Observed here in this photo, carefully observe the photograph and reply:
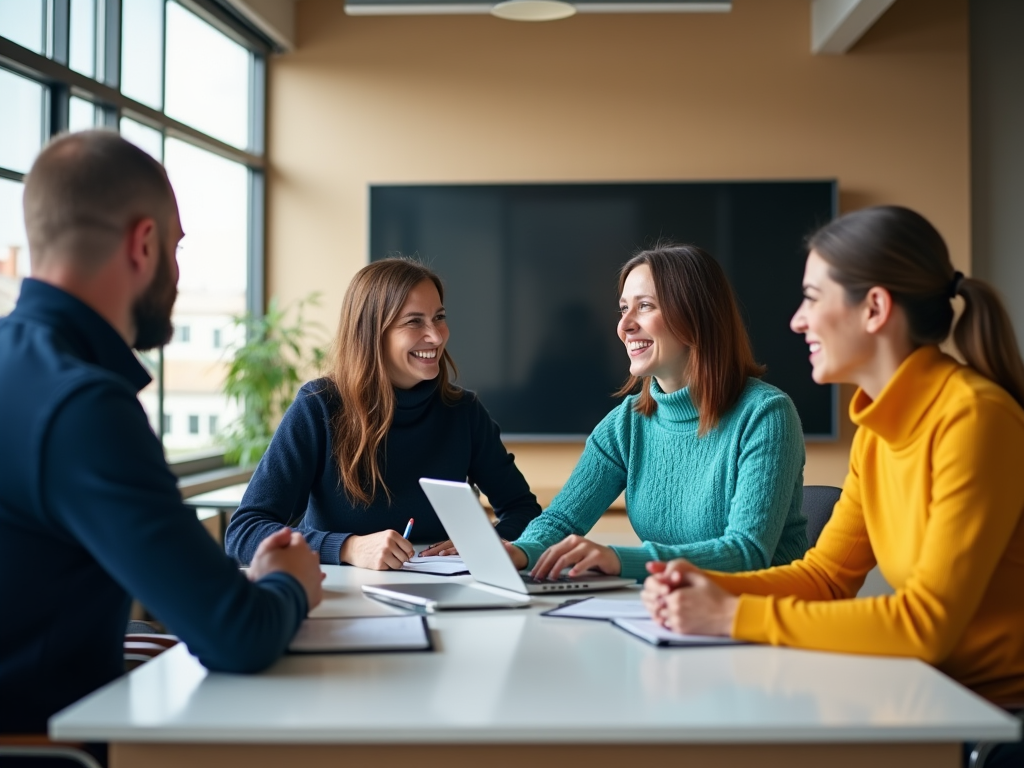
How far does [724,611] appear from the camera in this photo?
4.85 feet

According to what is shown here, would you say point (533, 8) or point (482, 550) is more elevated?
point (533, 8)

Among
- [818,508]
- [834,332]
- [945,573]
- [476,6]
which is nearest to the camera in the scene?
[945,573]

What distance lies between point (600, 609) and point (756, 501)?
0.51 m

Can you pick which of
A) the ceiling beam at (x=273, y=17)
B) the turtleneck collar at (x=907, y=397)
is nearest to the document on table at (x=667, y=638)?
the turtleneck collar at (x=907, y=397)

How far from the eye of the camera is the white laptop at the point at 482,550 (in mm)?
1728

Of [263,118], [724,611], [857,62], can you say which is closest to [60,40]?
[263,118]

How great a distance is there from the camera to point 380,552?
210 centimetres

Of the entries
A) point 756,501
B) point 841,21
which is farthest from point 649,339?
point 841,21

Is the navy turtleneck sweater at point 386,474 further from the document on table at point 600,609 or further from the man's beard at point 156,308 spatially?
the man's beard at point 156,308

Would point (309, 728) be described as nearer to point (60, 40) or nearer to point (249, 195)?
point (60, 40)

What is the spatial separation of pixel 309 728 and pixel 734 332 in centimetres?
147

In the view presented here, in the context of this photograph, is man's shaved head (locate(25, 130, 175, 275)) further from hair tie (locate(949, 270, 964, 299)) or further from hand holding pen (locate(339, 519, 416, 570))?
hair tie (locate(949, 270, 964, 299))

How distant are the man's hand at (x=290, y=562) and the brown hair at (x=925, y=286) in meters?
0.91

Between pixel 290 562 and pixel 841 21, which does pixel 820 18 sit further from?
pixel 290 562
